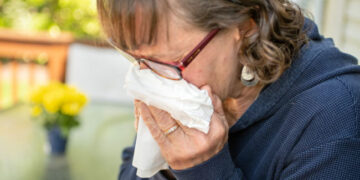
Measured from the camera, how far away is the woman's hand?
115 cm

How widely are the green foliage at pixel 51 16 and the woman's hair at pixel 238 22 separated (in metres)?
5.94

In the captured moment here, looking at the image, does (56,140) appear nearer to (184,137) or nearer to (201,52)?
(184,137)

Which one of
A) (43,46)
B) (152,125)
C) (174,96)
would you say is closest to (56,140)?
(152,125)

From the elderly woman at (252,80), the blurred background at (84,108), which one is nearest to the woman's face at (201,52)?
the elderly woman at (252,80)

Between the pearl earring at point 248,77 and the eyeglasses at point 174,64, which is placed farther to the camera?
the pearl earring at point 248,77

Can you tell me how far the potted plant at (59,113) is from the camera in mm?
2258

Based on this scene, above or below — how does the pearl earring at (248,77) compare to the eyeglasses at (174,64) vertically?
below

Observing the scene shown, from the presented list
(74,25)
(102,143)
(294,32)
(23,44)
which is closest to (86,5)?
(74,25)

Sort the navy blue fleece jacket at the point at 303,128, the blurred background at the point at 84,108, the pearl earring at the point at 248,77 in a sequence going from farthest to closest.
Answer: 1. the blurred background at the point at 84,108
2. the pearl earring at the point at 248,77
3. the navy blue fleece jacket at the point at 303,128

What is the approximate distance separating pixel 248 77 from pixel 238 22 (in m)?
0.19

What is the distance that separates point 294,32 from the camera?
4.05 feet

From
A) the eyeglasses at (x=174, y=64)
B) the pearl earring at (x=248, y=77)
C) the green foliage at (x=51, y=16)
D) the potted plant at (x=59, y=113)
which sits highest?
the eyeglasses at (x=174, y=64)

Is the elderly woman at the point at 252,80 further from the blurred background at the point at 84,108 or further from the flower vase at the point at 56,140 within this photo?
the flower vase at the point at 56,140

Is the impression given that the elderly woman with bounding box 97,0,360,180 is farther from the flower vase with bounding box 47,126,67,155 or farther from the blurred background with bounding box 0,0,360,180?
the flower vase with bounding box 47,126,67,155
